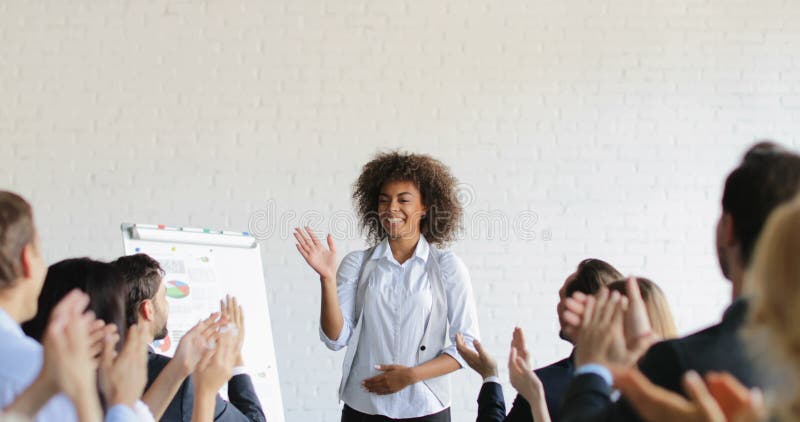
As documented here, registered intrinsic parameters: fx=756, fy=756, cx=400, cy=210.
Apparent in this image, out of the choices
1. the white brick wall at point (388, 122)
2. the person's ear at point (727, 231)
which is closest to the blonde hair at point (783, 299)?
the person's ear at point (727, 231)

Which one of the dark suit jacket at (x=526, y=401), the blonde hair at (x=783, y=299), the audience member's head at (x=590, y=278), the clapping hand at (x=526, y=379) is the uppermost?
the blonde hair at (x=783, y=299)

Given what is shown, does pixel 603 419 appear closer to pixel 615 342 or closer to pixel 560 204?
pixel 615 342

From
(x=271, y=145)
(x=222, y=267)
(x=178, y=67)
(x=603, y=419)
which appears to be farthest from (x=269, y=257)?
(x=603, y=419)

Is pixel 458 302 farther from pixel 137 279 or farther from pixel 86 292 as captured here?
pixel 86 292

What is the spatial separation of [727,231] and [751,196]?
0.07m

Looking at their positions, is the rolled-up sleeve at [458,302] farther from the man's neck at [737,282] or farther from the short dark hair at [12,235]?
the short dark hair at [12,235]

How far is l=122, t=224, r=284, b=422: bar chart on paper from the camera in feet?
9.89

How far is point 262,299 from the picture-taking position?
3.29m

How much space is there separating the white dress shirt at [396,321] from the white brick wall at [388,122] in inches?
50.9

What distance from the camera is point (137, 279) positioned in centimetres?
219

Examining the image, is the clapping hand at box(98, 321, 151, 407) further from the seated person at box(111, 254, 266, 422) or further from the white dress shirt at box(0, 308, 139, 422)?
the seated person at box(111, 254, 266, 422)

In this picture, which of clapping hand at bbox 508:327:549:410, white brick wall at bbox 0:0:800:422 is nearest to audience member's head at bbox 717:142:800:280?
clapping hand at bbox 508:327:549:410

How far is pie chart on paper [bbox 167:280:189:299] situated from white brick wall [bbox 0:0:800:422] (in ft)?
3.29

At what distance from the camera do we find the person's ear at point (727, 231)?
46.7 inches
